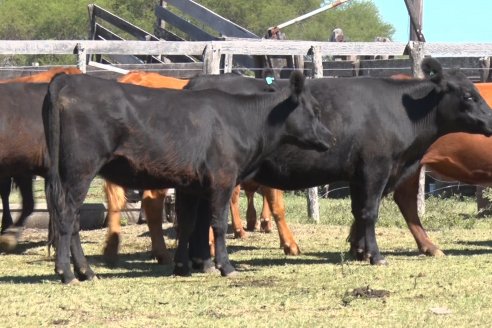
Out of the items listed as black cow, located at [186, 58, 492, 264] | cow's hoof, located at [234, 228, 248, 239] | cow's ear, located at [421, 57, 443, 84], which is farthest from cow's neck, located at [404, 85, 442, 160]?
cow's hoof, located at [234, 228, 248, 239]

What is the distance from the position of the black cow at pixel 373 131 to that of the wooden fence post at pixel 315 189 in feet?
13.0

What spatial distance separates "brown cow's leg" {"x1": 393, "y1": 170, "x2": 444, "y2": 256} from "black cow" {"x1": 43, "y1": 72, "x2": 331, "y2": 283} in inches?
75.2

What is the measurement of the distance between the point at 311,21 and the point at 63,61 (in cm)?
2617

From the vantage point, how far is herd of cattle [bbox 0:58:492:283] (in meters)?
10.3

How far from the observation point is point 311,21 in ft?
239

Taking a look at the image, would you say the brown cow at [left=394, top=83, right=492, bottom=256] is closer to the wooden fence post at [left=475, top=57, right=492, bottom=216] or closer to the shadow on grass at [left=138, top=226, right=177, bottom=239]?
the shadow on grass at [left=138, top=226, right=177, bottom=239]

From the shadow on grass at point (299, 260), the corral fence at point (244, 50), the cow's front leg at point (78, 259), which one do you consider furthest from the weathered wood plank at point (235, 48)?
the cow's front leg at point (78, 259)

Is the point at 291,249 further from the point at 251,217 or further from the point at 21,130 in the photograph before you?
the point at 21,130

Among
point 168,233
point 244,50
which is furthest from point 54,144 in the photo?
point 244,50

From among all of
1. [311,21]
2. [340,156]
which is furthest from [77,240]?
[311,21]

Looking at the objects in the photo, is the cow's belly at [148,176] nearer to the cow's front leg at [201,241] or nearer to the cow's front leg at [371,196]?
the cow's front leg at [201,241]

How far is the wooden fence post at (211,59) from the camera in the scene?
1559cm

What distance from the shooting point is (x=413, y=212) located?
13.1m

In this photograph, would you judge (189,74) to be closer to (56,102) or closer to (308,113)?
(308,113)
